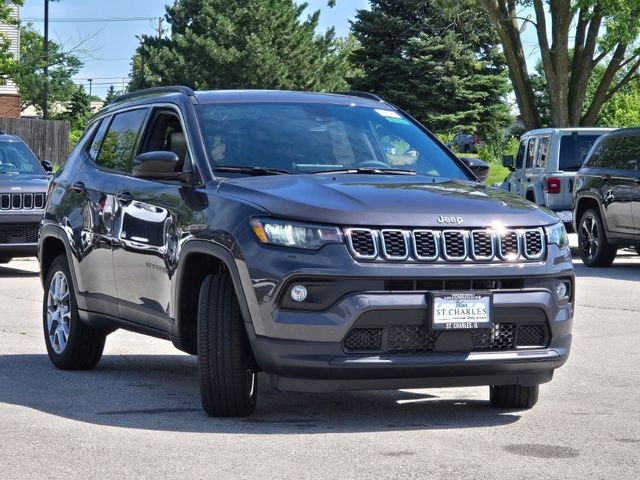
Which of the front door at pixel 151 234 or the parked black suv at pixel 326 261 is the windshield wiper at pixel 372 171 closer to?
the parked black suv at pixel 326 261

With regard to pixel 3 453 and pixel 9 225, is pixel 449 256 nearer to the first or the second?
pixel 3 453

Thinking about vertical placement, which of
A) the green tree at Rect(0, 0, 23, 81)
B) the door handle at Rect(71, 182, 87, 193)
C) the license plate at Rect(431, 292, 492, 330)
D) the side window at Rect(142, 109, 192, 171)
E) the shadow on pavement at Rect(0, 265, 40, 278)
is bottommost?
the shadow on pavement at Rect(0, 265, 40, 278)

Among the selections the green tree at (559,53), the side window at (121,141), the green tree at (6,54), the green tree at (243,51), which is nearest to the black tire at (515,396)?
the side window at (121,141)

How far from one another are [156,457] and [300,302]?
997 mm

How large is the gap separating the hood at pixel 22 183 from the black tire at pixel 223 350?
37.3ft

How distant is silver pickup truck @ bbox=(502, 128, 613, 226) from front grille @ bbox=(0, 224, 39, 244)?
8399 millimetres

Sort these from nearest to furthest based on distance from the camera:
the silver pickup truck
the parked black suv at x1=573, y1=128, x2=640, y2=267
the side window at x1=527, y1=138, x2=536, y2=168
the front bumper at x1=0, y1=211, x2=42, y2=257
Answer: the front bumper at x1=0, y1=211, x2=42, y2=257, the parked black suv at x1=573, y1=128, x2=640, y2=267, the silver pickup truck, the side window at x1=527, y1=138, x2=536, y2=168

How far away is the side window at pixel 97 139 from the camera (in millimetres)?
9406

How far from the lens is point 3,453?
20.8 feet

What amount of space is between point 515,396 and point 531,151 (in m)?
16.8

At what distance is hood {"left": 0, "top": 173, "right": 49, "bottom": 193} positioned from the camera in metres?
18.1

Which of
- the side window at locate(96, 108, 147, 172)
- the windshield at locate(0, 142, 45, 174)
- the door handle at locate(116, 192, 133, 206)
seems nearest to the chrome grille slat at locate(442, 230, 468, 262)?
the door handle at locate(116, 192, 133, 206)

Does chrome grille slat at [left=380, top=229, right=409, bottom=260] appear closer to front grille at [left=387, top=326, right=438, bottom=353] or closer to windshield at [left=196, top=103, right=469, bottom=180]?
front grille at [left=387, top=326, right=438, bottom=353]

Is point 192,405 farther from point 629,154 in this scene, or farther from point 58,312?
point 629,154
